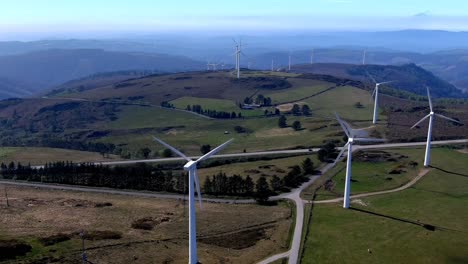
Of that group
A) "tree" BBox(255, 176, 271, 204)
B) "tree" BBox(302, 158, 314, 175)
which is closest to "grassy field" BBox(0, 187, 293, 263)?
"tree" BBox(255, 176, 271, 204)

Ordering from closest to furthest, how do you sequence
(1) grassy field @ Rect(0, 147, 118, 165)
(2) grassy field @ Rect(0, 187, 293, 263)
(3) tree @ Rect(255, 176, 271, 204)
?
(2) grassy field @ Rect(0, 187, 293, 263) < (3) tree @ Rect(255, 176, 271, 204) < (1) grassy field @ Rect(0, 147, 118, 165)

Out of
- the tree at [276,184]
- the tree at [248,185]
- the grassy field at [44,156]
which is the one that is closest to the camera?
the tree at [248,185]

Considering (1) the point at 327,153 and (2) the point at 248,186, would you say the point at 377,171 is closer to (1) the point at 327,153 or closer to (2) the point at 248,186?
(1) the point at 327,153

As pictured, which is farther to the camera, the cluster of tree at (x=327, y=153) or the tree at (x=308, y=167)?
the cluster of tree at (x=327, y=153)

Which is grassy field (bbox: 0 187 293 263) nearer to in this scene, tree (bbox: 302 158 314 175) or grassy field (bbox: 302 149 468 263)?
grassy field (bbox: 302 149 468 263)

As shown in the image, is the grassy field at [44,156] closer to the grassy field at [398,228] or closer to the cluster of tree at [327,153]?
the cluster of tree at [327,153]

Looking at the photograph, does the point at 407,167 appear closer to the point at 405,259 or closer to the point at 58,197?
the point at 405,259

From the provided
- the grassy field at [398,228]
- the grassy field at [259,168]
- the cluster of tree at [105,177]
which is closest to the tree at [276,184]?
the grassy field at [259,168]
